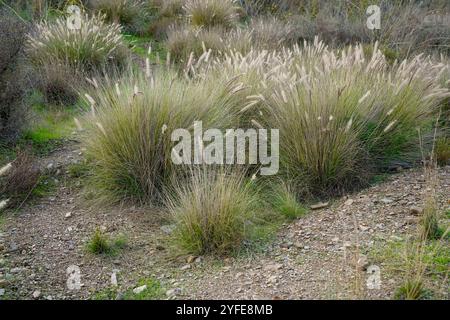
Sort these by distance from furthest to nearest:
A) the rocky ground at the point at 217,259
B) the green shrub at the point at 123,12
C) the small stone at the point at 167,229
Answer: the green shrub at the point at 123,12
the small stone at the point at 167,229
the rocky ground at the point at 217,259

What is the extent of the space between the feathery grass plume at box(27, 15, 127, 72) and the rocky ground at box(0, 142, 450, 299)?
322 centimetres

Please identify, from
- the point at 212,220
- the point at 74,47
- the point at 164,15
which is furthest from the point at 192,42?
the point at 212,220

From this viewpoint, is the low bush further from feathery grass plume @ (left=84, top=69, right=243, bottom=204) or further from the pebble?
the pebble

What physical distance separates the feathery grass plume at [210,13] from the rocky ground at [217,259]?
5.79 m

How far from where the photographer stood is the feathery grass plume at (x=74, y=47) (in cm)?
743

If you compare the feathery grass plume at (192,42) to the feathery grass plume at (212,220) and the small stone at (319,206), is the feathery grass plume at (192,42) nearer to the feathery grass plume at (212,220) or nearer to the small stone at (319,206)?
the small stone at (319,206)

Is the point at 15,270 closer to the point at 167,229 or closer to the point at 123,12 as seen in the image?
the point at 167,229

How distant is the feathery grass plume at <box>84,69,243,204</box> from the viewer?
4.60 metres

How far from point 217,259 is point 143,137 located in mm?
1357

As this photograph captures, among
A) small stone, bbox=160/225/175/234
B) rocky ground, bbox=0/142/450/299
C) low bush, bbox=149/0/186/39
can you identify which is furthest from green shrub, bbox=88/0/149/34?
small stone, bbox=160/225/175/234

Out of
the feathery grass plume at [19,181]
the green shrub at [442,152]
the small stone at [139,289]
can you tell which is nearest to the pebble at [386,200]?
the green shrub at [442,152]

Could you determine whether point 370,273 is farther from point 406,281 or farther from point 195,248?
point 195,248

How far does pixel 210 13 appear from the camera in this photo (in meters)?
9.78

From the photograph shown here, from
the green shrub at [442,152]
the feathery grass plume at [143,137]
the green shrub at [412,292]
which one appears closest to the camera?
the green shrub at [412,292]
